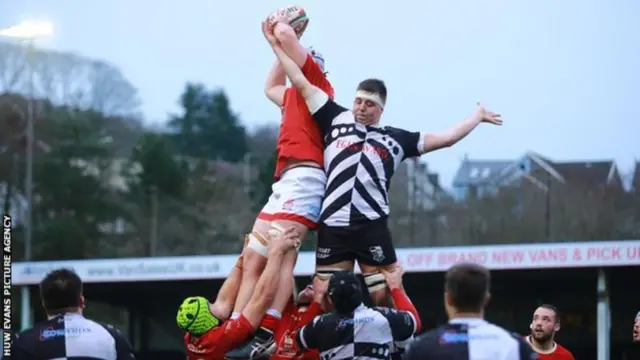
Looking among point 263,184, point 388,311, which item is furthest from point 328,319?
point 263,184

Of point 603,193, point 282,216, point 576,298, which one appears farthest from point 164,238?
point 282,216

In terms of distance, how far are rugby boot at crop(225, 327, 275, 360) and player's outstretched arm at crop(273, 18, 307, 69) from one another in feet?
6.61

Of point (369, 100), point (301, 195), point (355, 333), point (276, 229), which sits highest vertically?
point (369, 100)

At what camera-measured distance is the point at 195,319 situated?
1067 centimetres

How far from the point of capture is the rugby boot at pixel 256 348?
35.1ft

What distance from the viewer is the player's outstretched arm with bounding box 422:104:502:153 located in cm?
1065

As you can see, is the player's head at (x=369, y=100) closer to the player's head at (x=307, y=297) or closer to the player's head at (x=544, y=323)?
the player's head at (x=307, y=297)

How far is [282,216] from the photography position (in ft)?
35.2

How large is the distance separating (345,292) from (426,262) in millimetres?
18508

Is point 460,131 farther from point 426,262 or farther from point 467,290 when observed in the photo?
point 426,262

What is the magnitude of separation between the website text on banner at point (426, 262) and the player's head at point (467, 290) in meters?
19.5

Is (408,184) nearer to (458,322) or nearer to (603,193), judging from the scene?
(603,193)

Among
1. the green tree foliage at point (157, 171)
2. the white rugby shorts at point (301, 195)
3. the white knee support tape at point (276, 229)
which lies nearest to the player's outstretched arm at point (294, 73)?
the white rugby shorts at point (301, 195)

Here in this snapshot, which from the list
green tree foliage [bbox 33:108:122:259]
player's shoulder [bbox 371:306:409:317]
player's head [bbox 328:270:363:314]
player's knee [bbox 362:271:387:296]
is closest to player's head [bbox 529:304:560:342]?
player's knee [bbox 362:271:387:296]
